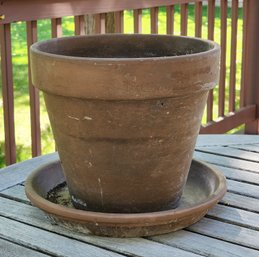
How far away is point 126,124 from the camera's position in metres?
1.34

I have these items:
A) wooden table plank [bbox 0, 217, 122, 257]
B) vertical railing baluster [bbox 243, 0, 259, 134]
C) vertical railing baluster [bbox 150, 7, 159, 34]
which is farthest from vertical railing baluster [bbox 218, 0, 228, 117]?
wooden table plank [bbox 0, 217, 122, 257]

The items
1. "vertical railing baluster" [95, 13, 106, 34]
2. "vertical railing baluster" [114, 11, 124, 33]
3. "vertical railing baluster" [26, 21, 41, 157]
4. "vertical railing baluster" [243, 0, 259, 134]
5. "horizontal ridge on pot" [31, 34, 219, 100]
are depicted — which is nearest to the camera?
"horizontal ridge on pot" [31, 34, 219, 100]

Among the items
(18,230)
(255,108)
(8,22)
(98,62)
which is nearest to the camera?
(98,62)

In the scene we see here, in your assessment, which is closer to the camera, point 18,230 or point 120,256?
point 120,256

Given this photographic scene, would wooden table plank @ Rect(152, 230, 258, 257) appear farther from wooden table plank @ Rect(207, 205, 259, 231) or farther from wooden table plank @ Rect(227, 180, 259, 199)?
wooden table plank @ Rect(227, 180, 259, 199)

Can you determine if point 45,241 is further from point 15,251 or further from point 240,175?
point 240,175

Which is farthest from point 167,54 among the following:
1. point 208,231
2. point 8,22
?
point 8,22

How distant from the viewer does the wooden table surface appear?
1320 millimetres

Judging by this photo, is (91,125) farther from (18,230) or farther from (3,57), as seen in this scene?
(3,57)

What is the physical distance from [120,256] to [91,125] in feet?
0.91

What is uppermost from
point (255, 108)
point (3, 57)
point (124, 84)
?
point (124, 84)

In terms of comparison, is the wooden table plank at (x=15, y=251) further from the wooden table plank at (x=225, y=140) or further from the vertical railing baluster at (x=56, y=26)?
the vertical railing baluster at (x=56, y=26)

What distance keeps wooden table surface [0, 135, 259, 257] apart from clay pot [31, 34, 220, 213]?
0.35 feet

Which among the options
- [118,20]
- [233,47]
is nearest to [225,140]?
[118,20]
